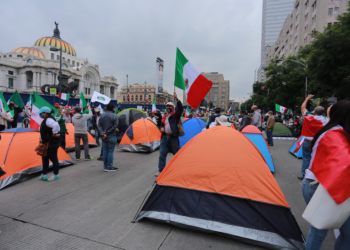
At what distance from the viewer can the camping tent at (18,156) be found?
15.1 feet

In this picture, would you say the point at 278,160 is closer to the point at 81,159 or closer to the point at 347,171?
the point at 347,171

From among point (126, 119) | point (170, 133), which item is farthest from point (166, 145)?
point (126, 119)

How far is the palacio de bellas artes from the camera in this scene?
220 feet

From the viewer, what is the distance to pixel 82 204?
3.69m

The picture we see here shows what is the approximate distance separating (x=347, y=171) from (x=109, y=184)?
4.30m

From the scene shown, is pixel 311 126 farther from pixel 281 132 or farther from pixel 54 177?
pixel 281 132

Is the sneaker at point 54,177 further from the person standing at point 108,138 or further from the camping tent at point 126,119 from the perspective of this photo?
the camping tent at point 126,119

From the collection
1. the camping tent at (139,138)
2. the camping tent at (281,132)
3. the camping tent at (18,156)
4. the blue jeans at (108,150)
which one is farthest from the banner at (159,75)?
the camping tent at (18,156)

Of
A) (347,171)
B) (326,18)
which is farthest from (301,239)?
(326,18)

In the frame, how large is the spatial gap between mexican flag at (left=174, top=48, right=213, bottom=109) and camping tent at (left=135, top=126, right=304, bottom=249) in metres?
1.75

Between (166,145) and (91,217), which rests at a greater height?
(166,145)

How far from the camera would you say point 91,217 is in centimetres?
324

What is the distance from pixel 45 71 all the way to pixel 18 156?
76.2 metres

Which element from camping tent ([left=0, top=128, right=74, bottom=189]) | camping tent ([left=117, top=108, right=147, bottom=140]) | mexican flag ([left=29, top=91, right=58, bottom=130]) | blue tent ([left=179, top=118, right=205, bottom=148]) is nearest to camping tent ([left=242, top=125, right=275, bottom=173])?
blue tent ([left=179, top=118, right=205, bottom=148])
